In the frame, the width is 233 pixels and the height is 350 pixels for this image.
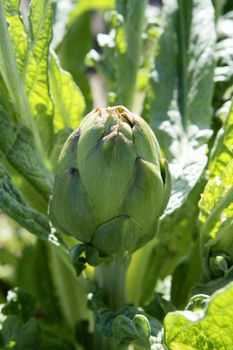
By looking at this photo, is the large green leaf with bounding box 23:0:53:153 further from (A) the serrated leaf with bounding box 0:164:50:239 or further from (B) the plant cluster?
(A) the serrated leaf with bounding box 0:164:50:239

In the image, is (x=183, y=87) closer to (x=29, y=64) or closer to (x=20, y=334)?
(x=29, y=64)

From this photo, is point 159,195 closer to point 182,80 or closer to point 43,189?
point 43,189

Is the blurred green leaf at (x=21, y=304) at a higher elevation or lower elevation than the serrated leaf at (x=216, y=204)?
lower

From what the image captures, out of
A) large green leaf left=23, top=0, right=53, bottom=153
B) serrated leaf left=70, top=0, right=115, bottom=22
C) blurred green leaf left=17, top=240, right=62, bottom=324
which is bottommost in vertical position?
blurred green leaf left=17, top=240, right=62, bottom=324

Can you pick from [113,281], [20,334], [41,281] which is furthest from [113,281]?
[41,281]

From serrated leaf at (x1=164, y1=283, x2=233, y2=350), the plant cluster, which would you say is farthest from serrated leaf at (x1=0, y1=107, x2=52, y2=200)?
serrated leaf at (x1=164, y1=283, x2=233, y2=350)

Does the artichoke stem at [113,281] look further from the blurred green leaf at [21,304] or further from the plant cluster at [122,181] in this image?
the blurred green leaf at [21,304]

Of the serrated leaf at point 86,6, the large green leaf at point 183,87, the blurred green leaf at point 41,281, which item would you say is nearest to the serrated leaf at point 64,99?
the large green leaf at point 183,87
